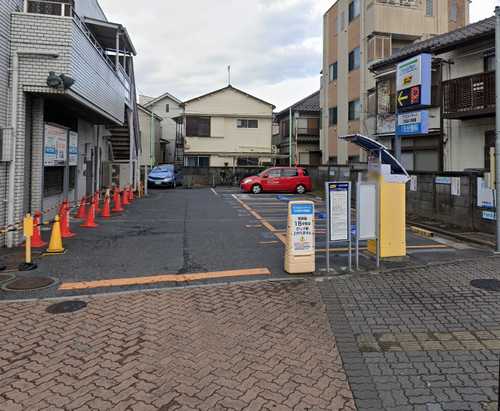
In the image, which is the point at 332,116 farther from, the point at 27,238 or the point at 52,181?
the point at 27,238

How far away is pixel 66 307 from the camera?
17.2 ft

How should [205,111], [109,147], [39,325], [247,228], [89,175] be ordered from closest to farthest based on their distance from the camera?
[39,325]
[247,228]
[89,175]
[109,147]
[205,111]

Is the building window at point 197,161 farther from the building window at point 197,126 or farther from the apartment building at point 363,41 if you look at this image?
the apartment building at point 363,41

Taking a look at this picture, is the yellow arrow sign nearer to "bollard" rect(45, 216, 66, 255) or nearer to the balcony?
the balcony

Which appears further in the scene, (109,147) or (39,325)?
(109,147)

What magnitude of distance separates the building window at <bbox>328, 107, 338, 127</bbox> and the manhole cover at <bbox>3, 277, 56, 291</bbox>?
23264 mm

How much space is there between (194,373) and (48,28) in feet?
26.6

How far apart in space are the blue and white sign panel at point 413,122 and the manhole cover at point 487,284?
6.59m

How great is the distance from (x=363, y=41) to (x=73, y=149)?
16370 millimetres

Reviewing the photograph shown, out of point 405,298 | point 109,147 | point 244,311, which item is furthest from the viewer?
point 109,147

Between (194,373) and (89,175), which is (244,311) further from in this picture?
(89,175)

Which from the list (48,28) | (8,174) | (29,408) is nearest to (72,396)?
(29,408)

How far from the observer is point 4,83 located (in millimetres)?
8297

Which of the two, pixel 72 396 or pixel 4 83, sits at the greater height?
pixel 4 83
